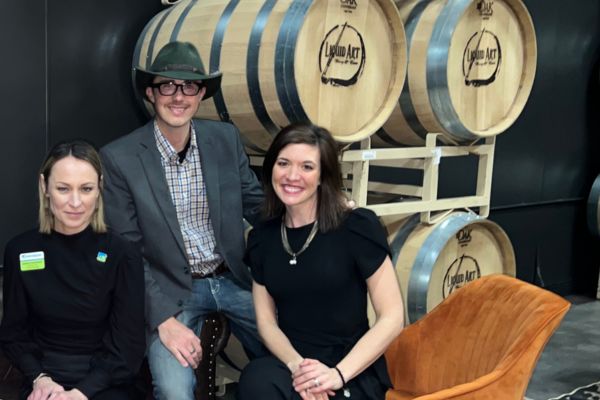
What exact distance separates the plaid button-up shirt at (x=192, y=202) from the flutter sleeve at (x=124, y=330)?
0.41 metres

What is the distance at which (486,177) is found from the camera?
418 cm

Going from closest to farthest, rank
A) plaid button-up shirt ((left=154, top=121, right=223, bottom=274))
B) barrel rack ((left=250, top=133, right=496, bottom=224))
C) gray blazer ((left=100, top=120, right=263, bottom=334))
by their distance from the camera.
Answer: gray blazer ((left=100, top=120, right=263, bottom=334)) → plaid button-up shirt ((left=154, top=121, right=223, bottom=274)) → barrel rack ((left=250, top=133, right=496, bottom=224))

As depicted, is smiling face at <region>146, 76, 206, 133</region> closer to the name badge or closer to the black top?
the black top

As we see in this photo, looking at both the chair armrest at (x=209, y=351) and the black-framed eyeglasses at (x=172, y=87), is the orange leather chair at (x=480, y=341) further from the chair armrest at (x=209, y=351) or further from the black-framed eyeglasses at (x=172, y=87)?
the black-framed eyeglasses at (x=172, y=87)

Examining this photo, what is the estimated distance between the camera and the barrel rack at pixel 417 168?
3.52m

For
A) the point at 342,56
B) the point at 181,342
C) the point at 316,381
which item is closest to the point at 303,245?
the point at 316,381

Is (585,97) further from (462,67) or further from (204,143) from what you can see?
(204,143)

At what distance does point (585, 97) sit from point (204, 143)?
465 centimetres

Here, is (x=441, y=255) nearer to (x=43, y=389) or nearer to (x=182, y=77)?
(x=182, y=77)

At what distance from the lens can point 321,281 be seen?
2.45 metres

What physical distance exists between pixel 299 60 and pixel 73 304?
1305 mm

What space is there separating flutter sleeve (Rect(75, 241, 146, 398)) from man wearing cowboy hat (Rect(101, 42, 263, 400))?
0.19 metres

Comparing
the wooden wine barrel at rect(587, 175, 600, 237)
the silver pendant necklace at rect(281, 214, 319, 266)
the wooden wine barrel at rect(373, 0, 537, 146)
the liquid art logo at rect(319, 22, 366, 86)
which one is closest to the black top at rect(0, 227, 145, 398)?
the silver pendant necklace at rect(281, 214, 319, 266)

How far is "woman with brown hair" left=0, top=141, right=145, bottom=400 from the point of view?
2395 mm
